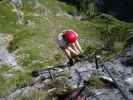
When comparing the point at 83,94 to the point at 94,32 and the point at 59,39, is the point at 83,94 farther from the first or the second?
the point at 94,32

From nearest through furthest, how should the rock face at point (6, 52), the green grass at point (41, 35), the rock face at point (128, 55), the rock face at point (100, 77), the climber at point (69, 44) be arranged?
the rock face at point (100, 77) → the climber at point (69, 44) → the rock face at point (128, 55) → the green grass at point (41, 35) → the rock face at point (6, 52)

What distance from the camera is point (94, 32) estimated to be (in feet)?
103

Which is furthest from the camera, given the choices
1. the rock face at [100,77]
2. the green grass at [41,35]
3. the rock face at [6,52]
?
the rock face at [6,52]

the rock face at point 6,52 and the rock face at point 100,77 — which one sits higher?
the rock face at point 100,77

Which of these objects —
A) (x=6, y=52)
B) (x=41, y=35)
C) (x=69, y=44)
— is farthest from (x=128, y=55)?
(x=41, y=35)

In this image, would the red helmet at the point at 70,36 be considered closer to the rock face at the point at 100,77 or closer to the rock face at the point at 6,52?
the rock face at the point at 100,77

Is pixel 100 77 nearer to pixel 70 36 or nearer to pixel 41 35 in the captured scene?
pixel 70 36

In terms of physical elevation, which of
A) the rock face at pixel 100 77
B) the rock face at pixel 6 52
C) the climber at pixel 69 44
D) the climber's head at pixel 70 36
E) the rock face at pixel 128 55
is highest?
the climber's head at pixel 70 36

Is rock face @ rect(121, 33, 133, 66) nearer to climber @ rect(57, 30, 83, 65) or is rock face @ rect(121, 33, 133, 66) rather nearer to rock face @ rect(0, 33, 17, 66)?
climber @ rect(57, 30, 83, 65)

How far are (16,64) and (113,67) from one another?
9.05 m

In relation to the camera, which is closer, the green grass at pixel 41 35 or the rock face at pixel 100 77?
the rock face at pixel 100 77

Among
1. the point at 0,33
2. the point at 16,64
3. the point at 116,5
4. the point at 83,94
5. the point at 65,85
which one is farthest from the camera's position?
the point at 116,5

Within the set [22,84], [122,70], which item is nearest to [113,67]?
[122,70]

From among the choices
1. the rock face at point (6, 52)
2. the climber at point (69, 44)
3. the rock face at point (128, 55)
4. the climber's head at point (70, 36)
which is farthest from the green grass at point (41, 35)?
the climber's head at point (70, 36)
